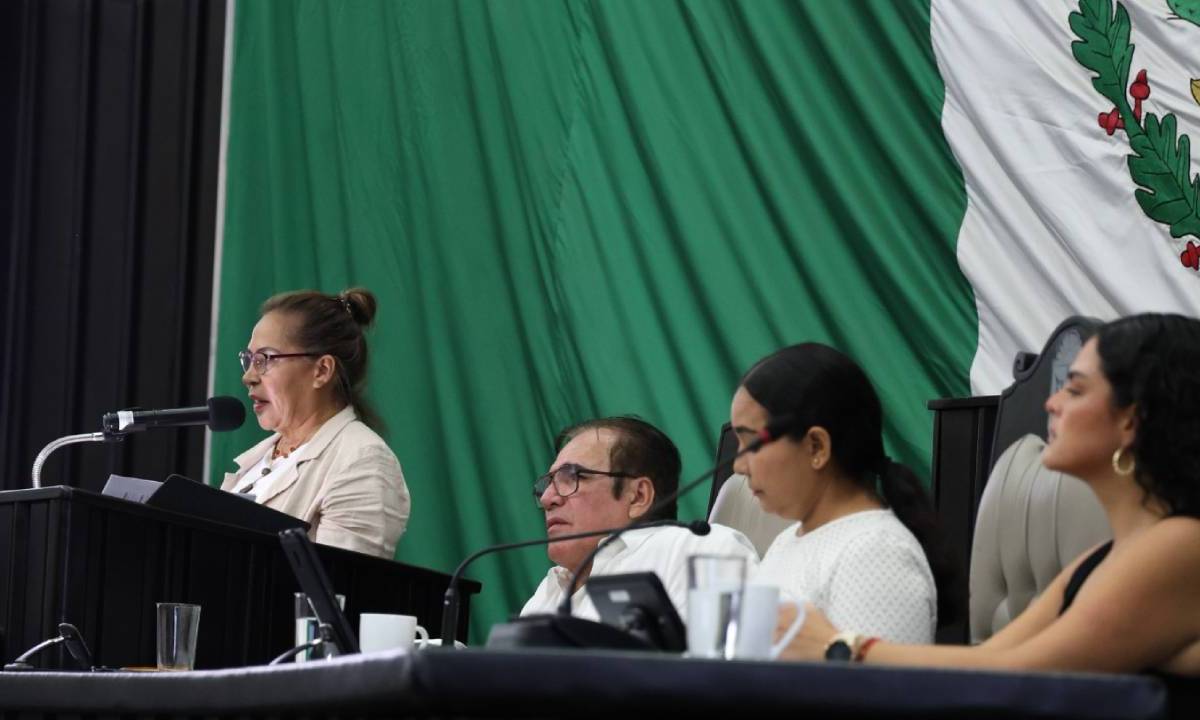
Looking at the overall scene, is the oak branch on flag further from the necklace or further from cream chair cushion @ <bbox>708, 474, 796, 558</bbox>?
the necklace

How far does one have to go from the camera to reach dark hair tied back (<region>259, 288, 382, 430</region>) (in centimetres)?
344

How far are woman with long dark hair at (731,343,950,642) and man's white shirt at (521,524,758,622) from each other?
0.27m

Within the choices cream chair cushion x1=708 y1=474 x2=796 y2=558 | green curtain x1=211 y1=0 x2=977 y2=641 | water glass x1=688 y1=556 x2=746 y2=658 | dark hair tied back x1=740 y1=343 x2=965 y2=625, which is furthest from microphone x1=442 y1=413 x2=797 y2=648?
green curtain x1=211 y1=0 x2=977 y2=641

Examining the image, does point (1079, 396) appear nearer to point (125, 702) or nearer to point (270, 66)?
point (125, 702)

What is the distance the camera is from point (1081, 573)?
170cm

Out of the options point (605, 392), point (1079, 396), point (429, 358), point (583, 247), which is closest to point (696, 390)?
point (605, 392)

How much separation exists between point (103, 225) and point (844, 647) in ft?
10.1

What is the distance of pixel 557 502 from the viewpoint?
2773 mm

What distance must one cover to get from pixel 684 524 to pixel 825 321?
1447mm

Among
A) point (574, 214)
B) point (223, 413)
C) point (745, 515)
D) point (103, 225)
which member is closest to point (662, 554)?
point (745, 515)

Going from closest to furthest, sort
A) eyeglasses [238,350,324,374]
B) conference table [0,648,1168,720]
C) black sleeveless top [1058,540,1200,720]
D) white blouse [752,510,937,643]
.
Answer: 1. conference table [0,648,1168,720]
2. black sleeveless top [1058,540,1200,720]
3. white blouse [752,510,937,643]
4. eyeglasses [238,350,324,374]

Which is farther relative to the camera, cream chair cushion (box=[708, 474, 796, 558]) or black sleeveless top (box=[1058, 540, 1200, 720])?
cream chair cushion (box=[708, 474, 796, 558])

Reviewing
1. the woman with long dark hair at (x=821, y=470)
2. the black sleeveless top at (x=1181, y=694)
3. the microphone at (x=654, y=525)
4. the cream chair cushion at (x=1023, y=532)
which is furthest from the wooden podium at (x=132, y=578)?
the black sleeveless top at (x=1181, y=694)

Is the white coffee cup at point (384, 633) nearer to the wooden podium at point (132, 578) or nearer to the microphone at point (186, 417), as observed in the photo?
the wooden podium at point (132, 578)
